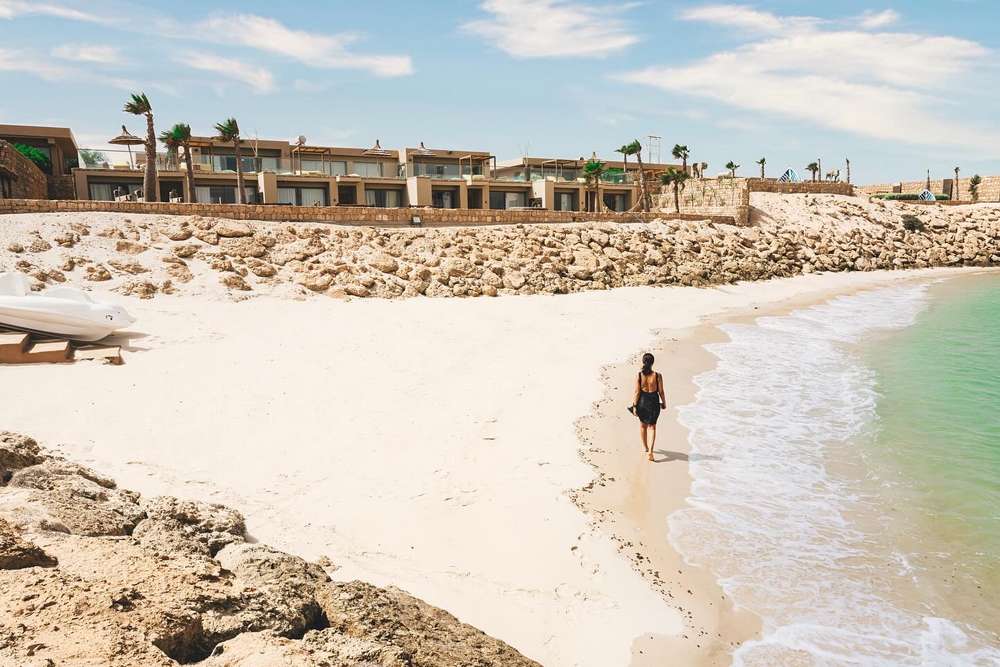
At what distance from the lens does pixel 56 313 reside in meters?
12.7

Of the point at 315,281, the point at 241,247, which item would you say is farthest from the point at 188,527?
the point at 241,247

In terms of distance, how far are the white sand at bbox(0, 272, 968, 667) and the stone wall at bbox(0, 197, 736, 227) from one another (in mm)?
7232

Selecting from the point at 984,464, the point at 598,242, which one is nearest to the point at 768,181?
the point at 598,242

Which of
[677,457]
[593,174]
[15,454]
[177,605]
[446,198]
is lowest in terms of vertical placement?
[677,457]

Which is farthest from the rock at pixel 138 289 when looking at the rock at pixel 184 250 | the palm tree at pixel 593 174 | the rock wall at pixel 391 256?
the palm tree at pixel 593 174

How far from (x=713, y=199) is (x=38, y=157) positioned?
43.6m

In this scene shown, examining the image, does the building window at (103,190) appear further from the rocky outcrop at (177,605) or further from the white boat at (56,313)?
the rocky outcrop at (177,605)

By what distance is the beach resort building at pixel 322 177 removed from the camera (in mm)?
36156

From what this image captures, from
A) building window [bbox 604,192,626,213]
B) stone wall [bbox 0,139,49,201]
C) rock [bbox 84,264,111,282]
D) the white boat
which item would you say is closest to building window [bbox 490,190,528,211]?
building window [bbox 604,192,626,213]

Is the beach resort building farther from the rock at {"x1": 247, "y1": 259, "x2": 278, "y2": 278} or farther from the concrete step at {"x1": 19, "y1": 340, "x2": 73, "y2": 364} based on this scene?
the concrete step at {"x1": 19, "y1": 340, "x2": 73, "y2": 364}

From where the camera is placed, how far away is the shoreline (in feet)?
18.9

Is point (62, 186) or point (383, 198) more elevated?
point (62, 186)

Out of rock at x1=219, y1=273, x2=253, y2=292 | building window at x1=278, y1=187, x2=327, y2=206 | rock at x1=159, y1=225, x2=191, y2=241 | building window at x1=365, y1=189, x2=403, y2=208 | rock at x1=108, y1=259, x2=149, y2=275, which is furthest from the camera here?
building window at x1=365, y1=189, x2=403, y2=208

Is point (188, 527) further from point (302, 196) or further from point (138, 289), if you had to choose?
point (302, 196)
